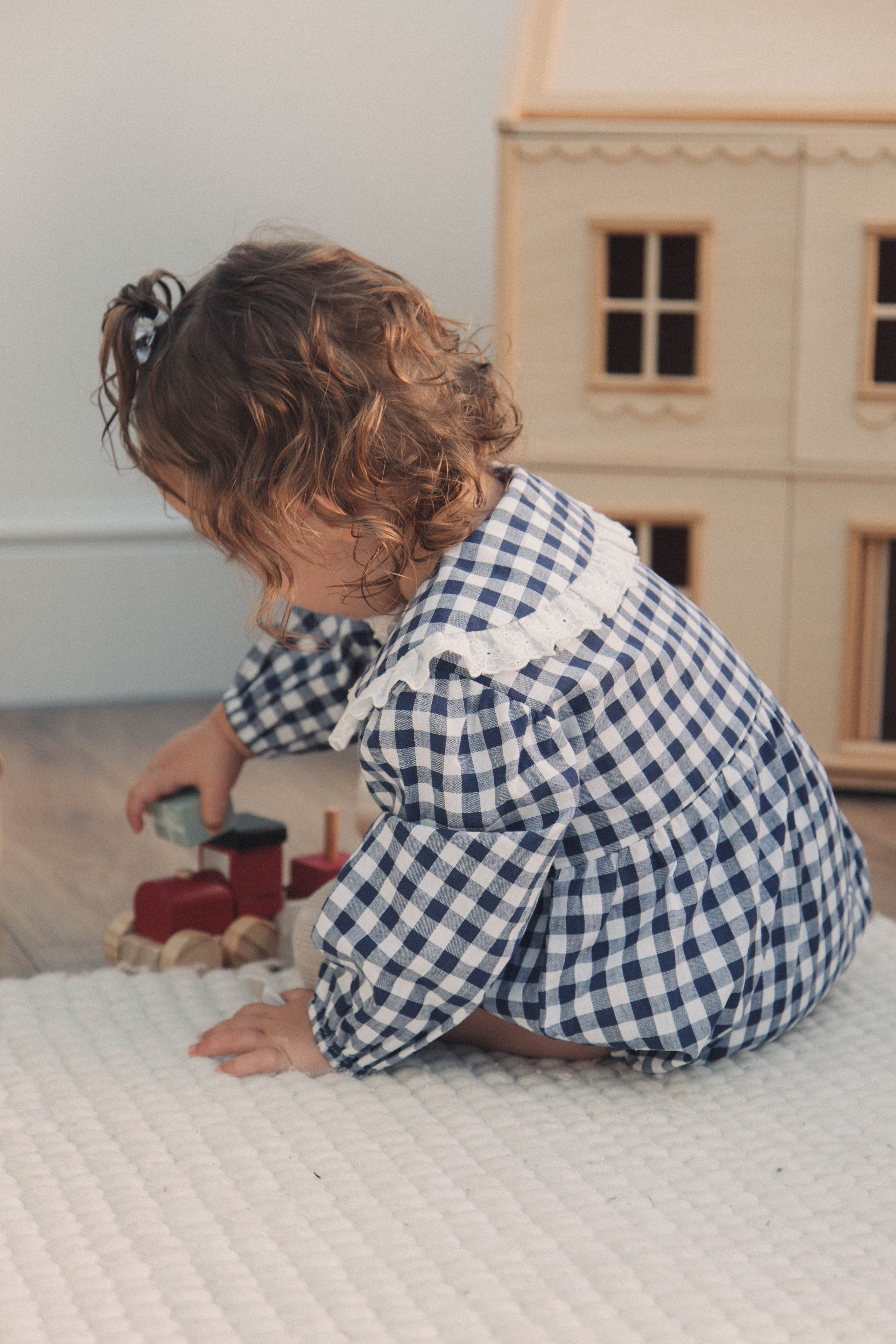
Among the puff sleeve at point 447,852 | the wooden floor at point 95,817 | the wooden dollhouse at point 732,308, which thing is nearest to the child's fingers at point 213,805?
the wooden floor at point 95,817

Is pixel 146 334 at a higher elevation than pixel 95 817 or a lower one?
higher

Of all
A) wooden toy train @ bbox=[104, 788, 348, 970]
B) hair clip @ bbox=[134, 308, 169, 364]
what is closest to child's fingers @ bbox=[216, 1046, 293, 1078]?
wooden toy train @ bbox=[104, 788, 348, 970]

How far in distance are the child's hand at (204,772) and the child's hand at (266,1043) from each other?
0.54 ft

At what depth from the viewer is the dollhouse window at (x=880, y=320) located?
102cm

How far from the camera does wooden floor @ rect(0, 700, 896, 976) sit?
2.76 ft

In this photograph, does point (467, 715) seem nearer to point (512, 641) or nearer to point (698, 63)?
point (512, 641)

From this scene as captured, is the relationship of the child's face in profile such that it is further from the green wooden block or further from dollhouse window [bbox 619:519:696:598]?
dollhouse window [bbox 619:519:696:598]

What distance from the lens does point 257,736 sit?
2.59ft

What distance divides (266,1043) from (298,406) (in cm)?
30

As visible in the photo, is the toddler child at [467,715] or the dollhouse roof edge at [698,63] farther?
the dollhouse roof edge at [698,63]

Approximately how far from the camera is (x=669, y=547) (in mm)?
1103

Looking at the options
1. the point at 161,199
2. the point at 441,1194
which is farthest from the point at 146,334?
the point at 161,199

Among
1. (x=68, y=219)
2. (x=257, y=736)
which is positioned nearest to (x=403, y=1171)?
(x=257, y=736)

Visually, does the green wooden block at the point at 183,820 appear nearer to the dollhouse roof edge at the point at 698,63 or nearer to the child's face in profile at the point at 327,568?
the child's face in profile at the point at 327,568
